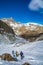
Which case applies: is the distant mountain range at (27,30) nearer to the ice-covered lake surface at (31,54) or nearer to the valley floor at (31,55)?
the ice-covered lake surface at (31,54)

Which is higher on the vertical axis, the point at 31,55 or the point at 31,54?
the point at 31,54

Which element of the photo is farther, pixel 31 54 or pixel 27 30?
pixel 27 30

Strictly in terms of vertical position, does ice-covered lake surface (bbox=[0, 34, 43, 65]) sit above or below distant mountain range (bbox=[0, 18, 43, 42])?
below

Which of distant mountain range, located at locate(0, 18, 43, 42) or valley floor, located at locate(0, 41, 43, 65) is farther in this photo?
distant mountain range, located at locate(0, 18, 43, 42)

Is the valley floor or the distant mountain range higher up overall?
the distant mountain range

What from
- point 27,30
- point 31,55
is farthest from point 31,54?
point 27,30

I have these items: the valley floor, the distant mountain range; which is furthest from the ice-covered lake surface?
the distant mountain range

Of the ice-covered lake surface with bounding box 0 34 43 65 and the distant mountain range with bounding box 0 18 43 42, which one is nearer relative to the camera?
the ice-covered lake surface with bounding box 0 34 43 65

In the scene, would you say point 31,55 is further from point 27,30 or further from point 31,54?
point 27,30

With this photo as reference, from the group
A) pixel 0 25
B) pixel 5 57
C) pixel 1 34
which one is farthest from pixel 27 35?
pixel 5 57

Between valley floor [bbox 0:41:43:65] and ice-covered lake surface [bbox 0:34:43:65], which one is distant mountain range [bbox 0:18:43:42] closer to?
ice-covered lake surface [bbox 0:34:43:65]

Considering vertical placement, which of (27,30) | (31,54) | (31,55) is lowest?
(31,55)

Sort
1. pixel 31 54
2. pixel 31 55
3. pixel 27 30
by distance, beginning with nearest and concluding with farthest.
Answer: pixel 31 55, pixel 31 54, pixel 27 30

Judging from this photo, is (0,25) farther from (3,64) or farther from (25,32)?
(3,64)
